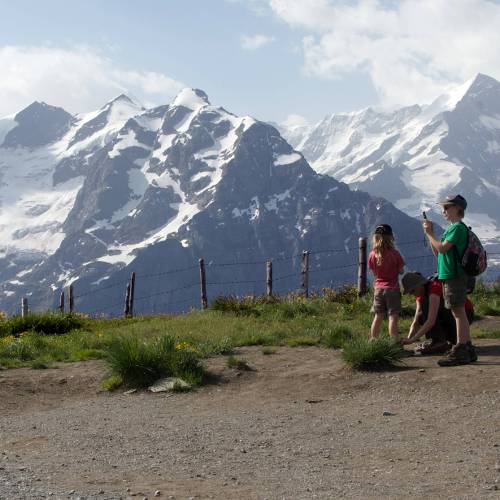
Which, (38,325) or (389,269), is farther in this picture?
(38,325)

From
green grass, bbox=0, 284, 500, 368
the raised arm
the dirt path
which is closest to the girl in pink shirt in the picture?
green grass, bbox=0, 284, 500, 368

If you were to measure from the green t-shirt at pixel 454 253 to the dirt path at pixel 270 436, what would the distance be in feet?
4.12

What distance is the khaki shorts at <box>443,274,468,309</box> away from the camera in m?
9.70

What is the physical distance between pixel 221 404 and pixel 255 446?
2.06 m

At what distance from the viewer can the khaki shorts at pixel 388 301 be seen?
11.5m

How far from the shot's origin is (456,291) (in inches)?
382

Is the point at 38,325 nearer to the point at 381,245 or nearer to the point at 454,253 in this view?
the point at 381,245

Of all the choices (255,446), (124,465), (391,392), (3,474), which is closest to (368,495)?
(255,446)

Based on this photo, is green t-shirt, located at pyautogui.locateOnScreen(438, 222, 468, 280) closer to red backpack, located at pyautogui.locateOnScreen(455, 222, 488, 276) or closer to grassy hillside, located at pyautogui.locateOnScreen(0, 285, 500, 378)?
red backpack, located at pyautogui.locateOnScreen(455, 222, 488, 276)

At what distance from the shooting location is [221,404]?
9.12 metres

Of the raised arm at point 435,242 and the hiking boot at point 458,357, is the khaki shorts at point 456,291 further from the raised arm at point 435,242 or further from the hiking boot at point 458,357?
the hiking boot at point 458,357

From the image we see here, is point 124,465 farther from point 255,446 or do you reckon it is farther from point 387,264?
point 387,264

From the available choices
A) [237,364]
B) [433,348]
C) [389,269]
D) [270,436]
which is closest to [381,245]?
[389,269]

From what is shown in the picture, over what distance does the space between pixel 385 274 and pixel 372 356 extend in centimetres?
208
